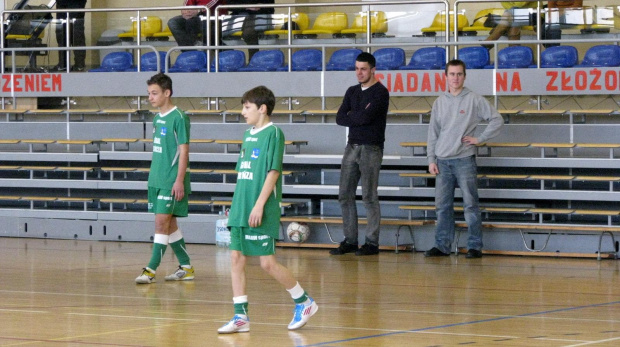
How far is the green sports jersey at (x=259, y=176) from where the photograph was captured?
20.2ft

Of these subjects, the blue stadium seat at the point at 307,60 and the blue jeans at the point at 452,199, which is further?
the blue stadium seat at the point at 307,60

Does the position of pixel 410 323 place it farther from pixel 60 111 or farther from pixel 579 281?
pixel 60 111

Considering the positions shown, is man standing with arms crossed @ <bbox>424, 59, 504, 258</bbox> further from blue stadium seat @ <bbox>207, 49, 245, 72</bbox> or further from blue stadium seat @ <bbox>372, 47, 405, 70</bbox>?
blue stadium seat @ <bbox>207, 49, 245, 72</bbox>

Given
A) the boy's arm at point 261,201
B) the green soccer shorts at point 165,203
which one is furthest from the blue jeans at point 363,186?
the boy's arm at point 261,201

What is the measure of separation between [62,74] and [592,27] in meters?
7.49

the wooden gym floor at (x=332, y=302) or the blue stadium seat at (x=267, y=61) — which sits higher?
the blue stadium seat at (x=267, y=61)

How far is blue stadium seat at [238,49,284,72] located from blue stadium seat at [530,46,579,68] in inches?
137

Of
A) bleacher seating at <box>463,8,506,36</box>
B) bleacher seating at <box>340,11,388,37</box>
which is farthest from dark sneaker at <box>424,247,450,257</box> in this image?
bleacher seating at <box>340,11,388,37</box>

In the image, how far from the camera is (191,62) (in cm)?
1438

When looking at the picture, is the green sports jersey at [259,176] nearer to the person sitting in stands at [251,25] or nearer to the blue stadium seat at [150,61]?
the person sitting in stands at [251,25]

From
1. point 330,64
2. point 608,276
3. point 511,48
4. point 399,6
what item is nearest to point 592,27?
point 511,48

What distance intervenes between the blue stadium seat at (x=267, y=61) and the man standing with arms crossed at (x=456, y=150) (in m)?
3.59

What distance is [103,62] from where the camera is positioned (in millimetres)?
14938

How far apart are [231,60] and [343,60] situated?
1.66 metres
